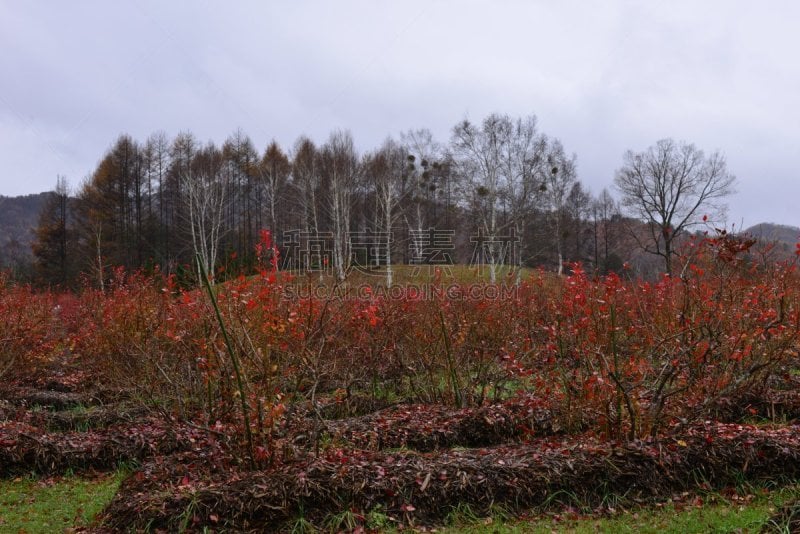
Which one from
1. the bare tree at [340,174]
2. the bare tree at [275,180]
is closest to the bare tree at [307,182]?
the bare tree at [340,174]

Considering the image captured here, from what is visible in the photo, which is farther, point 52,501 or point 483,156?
point 483,156

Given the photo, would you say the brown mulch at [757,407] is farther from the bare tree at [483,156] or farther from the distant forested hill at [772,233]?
the bare tree at [483,156]

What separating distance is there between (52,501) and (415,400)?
4.44 m

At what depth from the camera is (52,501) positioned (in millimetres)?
5004

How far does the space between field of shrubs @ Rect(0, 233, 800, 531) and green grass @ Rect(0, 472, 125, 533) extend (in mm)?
325

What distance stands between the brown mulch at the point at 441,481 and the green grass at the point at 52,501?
755 mm

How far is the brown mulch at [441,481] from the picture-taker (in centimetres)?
377

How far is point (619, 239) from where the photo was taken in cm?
4250

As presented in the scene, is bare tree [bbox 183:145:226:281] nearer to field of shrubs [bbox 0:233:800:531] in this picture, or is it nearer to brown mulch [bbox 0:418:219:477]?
field of shrubs [bbox 0:233:800:531]

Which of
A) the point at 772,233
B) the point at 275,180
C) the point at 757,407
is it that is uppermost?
the point at 275,180

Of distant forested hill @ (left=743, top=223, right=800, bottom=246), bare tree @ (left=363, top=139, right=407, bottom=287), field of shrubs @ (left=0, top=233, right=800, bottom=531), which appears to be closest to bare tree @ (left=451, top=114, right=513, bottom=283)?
bare tree @ (left=363, top=139, right=407, bottom=287)

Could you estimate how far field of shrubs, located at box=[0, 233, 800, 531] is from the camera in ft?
13.3

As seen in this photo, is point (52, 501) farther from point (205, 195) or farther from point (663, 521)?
point (205, 195)

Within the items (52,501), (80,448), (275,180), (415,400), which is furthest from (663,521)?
(275,180)
